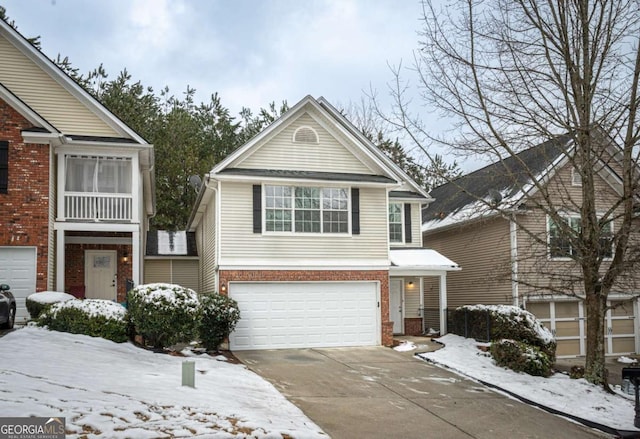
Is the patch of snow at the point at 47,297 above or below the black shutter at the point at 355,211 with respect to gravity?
below

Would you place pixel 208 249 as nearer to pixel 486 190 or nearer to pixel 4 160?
pixel 4 160

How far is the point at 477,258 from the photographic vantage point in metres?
23.3

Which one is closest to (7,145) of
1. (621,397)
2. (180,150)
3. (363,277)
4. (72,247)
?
(72,247)

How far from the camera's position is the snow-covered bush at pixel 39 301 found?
1536 centimetres

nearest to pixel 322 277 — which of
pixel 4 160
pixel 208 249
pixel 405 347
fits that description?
pixel 405 347

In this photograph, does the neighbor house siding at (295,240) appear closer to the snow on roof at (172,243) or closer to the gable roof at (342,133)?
the gable roof at (342,133)

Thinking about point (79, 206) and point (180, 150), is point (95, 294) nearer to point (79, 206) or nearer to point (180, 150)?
point (79, 206)

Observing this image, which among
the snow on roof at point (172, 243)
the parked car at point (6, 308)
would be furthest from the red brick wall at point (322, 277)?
the snow on roof at point (172, 243)

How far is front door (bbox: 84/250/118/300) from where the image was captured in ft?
67.8

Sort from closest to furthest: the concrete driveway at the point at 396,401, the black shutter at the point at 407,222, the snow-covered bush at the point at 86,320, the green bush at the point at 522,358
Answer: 1. the concrete driveway at the point at 396,401
2. the snow-covered bush at the point at 86,320
3. the green bush at the point at 522,358
4. the black shutter at the point at 407,222

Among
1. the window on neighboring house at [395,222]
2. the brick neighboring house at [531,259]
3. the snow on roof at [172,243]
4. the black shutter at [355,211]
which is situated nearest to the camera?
the black shutter at [355,211]

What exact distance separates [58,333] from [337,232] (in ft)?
27.8

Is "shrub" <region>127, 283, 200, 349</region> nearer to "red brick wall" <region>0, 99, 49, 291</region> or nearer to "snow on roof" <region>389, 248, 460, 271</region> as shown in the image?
"red brick wall" <region>0, 99, 49, 291</region>

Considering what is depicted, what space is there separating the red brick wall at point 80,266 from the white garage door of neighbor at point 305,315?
483 cm
